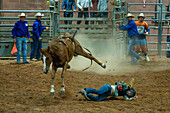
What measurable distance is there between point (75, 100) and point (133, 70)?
5132 mm

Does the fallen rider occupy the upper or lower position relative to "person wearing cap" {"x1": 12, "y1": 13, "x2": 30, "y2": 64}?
lower

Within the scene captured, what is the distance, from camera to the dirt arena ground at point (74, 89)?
6.18 metres

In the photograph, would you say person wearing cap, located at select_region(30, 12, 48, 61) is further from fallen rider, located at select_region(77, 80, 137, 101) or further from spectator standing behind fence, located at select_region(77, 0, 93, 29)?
fallen rider, located at select_region(77, 80, 137, 101)

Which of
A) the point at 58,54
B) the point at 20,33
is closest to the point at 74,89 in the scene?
the point at 58,54

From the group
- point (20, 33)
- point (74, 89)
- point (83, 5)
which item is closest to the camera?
point (74, 89)

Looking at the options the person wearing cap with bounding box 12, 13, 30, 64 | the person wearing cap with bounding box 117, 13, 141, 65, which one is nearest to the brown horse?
the person wearing cap with bounding box 12, 13, 30, 64

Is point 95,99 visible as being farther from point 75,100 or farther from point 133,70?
point 133,70

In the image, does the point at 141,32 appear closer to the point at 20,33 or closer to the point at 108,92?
the point at 20,33

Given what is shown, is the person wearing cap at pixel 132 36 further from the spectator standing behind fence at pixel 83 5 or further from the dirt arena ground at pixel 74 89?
the spectator standing behind fence at pixel 83 5

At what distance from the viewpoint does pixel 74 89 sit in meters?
8.44

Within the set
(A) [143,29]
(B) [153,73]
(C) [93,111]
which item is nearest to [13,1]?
(A) [143,29]

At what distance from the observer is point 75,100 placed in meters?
7.09

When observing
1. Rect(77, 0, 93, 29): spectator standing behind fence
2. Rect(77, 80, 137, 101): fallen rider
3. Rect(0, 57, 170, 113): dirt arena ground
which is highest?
Rect(77, 0, 93, 29): spectator standing behind fence

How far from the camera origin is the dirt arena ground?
20.3 ft
